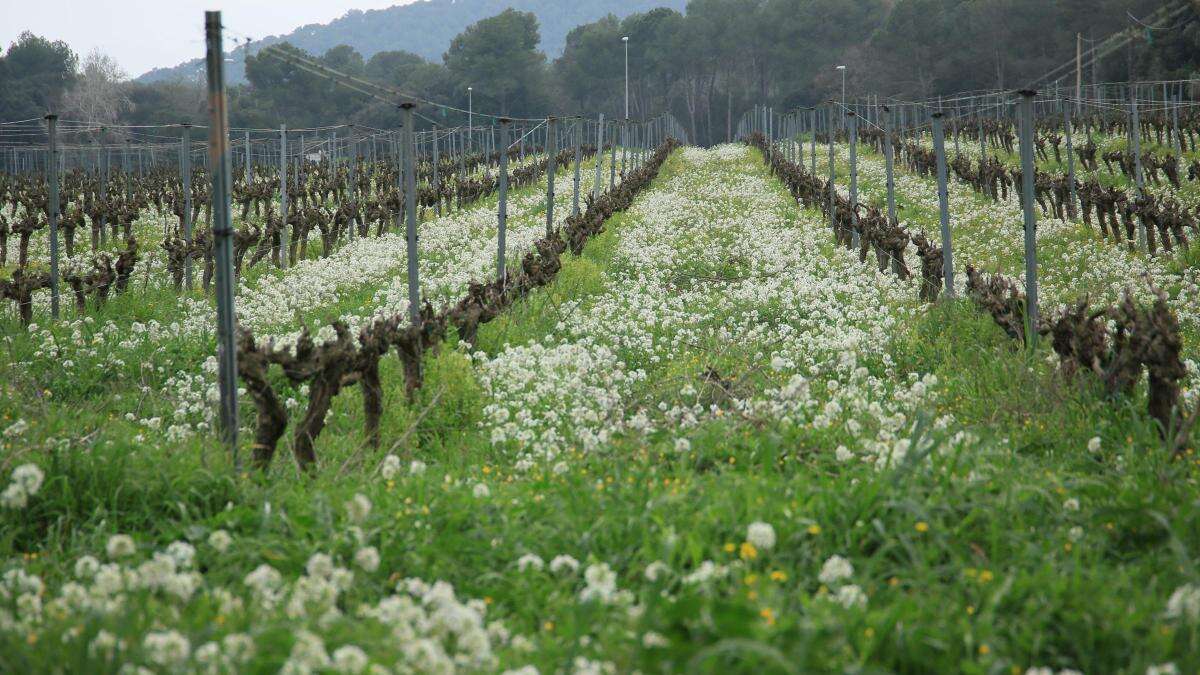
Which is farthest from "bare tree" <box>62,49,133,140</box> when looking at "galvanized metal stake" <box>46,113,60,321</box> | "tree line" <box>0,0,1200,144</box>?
"galvanized metal stake" <box>46,113,60,321</box>

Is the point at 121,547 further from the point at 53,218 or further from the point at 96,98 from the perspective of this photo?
the point at 96,98

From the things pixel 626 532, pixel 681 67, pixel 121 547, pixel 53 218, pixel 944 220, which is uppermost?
pixel 681 67

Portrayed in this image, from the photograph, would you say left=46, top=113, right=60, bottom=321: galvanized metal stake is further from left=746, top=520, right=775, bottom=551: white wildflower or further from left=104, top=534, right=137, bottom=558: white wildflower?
left=746, top=520, right=775, bottom=551: white wildflower

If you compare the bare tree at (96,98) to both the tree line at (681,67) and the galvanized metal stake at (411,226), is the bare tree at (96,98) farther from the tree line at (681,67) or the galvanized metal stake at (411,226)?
the galvanized metal stake at (411,226)

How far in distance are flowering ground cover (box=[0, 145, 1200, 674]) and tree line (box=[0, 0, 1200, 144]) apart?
58.3 m

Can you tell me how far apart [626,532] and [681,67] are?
98.8m

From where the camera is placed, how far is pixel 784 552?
14.4ft

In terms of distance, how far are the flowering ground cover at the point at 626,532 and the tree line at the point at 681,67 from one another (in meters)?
58.3

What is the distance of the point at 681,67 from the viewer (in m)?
99.9

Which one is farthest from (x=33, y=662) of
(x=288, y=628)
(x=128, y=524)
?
(x=128, y=524)

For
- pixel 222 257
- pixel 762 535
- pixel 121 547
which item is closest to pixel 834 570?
pixel 762 535

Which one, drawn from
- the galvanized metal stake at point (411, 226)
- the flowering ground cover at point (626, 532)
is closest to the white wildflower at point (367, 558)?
the flowering ground cover at point (626, 532)

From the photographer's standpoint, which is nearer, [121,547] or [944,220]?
[121,547]

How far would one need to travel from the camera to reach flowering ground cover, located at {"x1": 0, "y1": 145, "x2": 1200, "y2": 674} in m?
3.49
